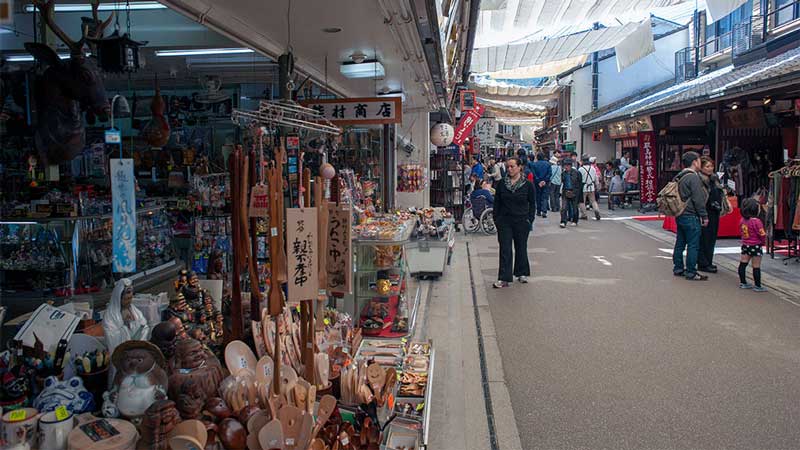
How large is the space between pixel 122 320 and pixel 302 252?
3.35ft

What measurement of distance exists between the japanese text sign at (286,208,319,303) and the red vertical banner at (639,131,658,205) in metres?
20.2

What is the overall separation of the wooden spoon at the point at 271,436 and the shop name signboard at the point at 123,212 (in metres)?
1.12

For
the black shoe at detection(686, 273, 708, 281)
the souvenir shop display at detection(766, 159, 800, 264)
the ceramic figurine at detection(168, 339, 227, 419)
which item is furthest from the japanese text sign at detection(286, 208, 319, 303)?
the souvenir shop display at detection(766, 159, 800, 264)

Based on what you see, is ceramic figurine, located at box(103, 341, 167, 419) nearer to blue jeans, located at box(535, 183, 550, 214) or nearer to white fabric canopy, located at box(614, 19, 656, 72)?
white fabric canopy, located at box(614, 19, 656, 72)

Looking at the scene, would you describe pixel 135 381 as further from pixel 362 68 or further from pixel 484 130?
pixel 484 130

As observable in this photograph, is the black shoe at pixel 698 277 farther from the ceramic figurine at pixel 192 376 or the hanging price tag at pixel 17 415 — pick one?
the hanging price tag at pixel 17 415

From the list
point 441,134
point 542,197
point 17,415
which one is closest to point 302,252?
point 17,415

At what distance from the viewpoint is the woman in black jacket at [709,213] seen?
9789 mm

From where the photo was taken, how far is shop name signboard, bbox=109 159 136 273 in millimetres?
3145

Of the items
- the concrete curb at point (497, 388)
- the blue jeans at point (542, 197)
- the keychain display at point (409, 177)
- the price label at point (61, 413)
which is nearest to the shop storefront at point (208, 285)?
the price label at point (61, 413)

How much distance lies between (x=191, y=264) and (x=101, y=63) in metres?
2.74

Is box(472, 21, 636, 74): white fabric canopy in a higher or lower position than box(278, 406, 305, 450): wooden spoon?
higher

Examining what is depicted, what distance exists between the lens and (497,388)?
216 inches

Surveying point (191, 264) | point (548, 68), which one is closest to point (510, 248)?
point (191, 264)
